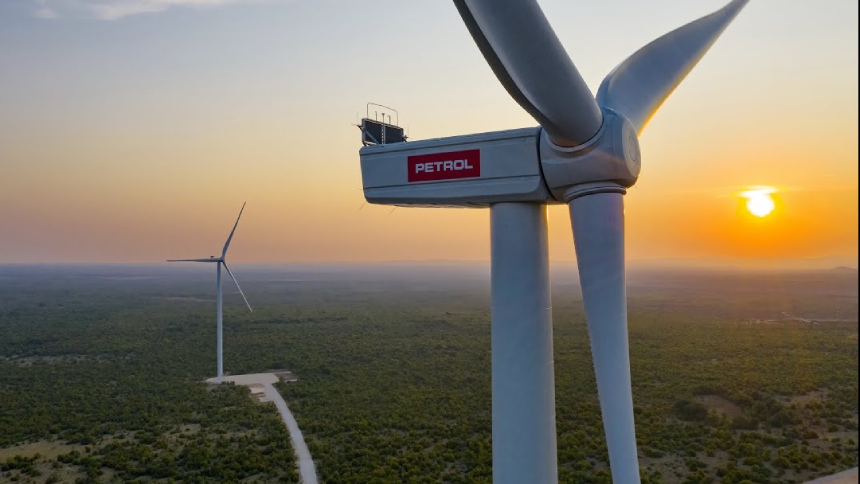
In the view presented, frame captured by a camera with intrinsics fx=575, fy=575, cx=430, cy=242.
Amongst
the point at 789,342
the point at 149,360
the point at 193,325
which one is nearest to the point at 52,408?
the point at 149,360

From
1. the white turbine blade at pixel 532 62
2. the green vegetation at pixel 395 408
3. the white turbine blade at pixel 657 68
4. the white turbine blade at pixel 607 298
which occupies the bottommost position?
the green vegetation at pixel 395 408

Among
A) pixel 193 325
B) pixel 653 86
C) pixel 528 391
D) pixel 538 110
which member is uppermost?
pixel 653 86

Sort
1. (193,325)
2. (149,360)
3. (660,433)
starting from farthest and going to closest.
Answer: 1. (193,325)
2. (149,360)
3. (660,433)

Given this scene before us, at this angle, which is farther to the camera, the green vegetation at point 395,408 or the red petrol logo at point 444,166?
the green vegetation at point 395,408

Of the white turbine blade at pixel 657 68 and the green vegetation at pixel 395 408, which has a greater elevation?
the white turbine blade at pixel 657 68

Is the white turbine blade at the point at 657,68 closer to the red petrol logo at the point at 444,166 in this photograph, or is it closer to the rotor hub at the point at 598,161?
the rotor hub at the point at 598,161

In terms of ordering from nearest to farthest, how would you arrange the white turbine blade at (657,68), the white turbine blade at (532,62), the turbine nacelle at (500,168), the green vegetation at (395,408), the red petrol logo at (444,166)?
the white turbine blade at (532,62)
the turbine nacelle at (500,168)
the red petrol logo at (444,166)
the white turbine blade at (657,68)
the green vegetation at (395,408)

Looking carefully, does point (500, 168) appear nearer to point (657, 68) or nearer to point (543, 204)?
point (543, 204)

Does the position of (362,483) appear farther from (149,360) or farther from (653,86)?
(149,360)

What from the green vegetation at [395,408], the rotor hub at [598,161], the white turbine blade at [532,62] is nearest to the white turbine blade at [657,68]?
the rotor hub at [598,161]
